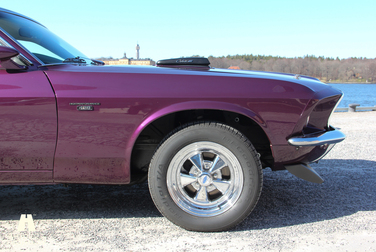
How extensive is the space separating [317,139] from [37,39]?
250cm

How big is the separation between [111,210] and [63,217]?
39cm

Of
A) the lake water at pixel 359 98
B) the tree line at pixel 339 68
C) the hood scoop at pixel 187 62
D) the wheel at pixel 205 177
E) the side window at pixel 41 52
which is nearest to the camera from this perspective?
the wheel at pixel 205 177

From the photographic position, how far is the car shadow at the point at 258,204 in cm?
263

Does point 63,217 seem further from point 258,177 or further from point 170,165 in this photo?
point 258,177

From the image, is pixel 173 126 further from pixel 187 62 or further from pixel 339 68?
pixel 339 68

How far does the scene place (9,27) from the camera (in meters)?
2.53

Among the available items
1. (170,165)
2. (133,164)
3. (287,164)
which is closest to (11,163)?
(133,164)

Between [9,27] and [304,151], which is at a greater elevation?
[9,27]

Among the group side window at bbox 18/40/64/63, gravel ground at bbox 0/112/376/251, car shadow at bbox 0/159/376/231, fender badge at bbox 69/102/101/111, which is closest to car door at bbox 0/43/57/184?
fender badge at bbox 69/102/101/111

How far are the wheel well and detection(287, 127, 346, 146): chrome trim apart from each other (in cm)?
33

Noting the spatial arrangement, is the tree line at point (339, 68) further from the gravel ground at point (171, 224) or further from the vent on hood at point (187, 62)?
the vent on hood at point (187, 62)

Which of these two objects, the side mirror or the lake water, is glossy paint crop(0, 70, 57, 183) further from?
the lake water

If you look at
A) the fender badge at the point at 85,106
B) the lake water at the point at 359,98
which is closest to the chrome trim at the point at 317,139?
Result: the fender badge at the point at 85,106

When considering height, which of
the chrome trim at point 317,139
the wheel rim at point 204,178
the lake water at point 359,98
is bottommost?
the lake water at point 359,98
